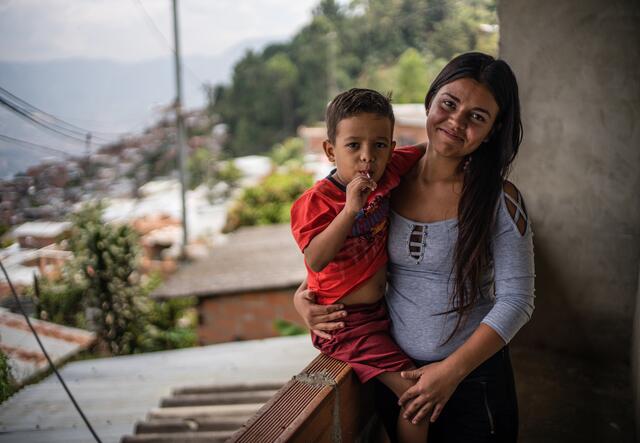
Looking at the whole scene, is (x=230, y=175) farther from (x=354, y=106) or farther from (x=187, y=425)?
(x=354, y=106)

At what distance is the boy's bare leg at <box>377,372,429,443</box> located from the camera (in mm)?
1354

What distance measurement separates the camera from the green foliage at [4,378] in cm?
225

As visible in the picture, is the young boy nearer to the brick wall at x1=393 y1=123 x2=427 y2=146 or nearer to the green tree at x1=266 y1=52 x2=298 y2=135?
the brick wall at x1=393 y1=123 x2=427 y2=146

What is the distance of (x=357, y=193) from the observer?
1248 mm

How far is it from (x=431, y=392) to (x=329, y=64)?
27215 millimetres

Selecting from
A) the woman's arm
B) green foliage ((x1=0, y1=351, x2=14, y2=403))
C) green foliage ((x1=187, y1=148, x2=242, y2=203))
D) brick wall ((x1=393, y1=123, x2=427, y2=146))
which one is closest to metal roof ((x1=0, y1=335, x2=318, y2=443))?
green foliage ((x1=0, y1=351, x2=14, y2=403))

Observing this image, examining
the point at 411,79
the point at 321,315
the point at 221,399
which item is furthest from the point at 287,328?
the point at 321,315

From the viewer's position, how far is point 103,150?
1046cm

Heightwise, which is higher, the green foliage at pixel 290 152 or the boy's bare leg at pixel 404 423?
the green foliage at pixel 290 152

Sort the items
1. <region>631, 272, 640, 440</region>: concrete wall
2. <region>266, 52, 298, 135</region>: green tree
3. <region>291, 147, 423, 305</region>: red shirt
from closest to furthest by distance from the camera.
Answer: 1. <region>291, 147, 423, 305</region>: red shirt
2. <region>631, 272, 640, 440</region>: concrete wall
3. <region>266, 52, 298, 135</region>: green tree

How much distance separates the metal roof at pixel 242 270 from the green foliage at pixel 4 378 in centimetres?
625

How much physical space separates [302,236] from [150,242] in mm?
14474

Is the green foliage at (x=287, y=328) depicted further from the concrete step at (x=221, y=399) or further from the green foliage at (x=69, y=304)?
the concrete step at (x=221, y=399)

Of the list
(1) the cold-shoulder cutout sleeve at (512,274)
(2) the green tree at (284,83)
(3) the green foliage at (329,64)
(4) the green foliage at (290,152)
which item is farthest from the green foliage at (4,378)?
(2) the green tree at (284,83)
